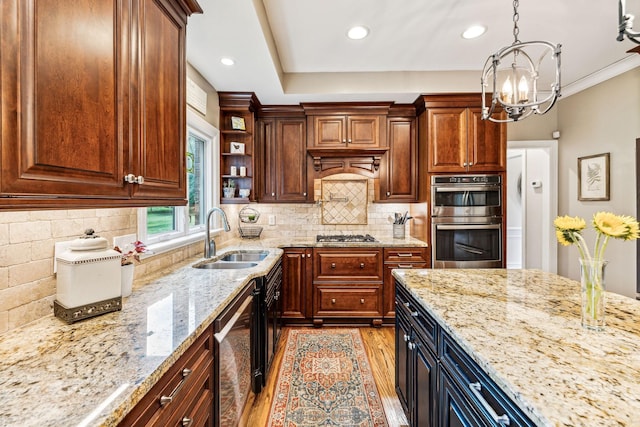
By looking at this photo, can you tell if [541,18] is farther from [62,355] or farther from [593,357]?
[62,355]

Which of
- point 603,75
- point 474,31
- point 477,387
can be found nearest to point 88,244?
point 477,387

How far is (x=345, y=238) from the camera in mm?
3600

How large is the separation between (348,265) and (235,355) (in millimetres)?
1884

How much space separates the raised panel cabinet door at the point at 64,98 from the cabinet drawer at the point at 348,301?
2.49 meters

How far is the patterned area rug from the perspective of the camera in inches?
75.0

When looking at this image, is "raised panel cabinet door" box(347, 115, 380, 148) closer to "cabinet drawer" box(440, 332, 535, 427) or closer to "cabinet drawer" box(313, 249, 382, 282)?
"cabinet drawer" box(313, 249, 382, 282)

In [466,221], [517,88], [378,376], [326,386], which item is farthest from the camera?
[466,221]

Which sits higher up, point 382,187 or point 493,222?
point 382,187

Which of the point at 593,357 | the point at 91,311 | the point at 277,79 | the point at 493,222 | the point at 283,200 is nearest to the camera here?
the point at 593,357

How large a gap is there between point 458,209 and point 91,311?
326cm

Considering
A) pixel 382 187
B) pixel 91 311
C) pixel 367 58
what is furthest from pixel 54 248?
pixel 382 187

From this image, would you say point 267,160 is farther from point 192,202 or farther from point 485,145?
point 485,145

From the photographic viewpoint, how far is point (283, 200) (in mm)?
3643

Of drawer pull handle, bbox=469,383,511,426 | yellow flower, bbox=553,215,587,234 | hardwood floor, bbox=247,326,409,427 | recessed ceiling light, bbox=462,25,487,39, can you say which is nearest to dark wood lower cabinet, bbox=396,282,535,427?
drawer pull handle, bbox=469,383,511,426
